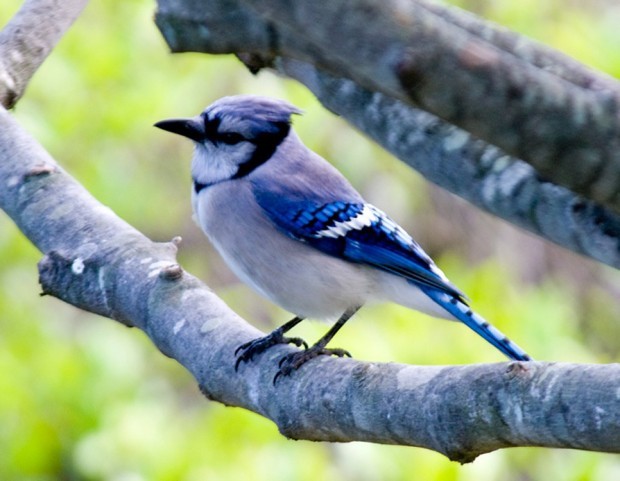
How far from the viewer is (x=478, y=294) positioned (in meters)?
3.35

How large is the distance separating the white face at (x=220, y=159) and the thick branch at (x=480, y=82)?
1.49 metres

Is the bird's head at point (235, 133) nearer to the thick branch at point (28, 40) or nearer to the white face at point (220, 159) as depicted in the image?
the white face at point (220, 159)

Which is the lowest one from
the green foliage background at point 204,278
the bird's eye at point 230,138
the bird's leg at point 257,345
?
the green foliage background at point 204,278

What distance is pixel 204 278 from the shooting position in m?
4.53

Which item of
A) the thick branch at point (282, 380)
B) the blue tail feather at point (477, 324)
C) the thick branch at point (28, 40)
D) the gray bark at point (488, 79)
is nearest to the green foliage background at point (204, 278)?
the blue tail feather at point (477, 324)

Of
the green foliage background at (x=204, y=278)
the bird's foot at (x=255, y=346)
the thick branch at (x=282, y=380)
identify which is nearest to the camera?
the thick branch at (x=282, y=380)

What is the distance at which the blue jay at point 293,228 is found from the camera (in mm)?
2387

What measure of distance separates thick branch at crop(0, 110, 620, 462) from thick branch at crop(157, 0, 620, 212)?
0.35 metres

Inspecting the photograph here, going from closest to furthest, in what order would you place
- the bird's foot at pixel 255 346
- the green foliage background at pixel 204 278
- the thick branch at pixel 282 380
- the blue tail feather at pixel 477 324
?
the thick branch at pixel 282 380 → the bird's foot at pixel 255 346 → the blue tail feather at pixel 477 324 → the green foliage background at pixel 204 278

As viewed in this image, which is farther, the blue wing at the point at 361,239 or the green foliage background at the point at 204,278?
the green foliage background at the point at 204,278

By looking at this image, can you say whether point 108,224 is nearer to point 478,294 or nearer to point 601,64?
point 478,294

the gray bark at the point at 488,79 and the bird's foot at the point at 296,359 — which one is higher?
the gray bark at the point at 488,79

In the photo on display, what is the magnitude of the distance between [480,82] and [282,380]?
911mm

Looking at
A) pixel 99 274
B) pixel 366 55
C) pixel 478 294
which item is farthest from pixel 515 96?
pixel 478 294
